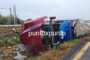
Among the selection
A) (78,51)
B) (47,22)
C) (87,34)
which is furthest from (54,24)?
(87,34)

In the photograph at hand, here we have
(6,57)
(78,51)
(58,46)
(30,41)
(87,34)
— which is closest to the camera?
(78,51)

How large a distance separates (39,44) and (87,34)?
6.14m

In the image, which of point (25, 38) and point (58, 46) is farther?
point (25, 38)

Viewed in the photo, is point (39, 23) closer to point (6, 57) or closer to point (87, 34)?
point (6, 57)

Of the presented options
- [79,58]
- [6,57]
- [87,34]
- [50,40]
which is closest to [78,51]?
[79,58]

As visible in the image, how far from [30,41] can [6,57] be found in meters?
2.37

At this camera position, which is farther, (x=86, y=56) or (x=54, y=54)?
(x=54, y=54)

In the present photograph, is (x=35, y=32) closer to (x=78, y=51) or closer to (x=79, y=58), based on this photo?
(x=78, y=51)

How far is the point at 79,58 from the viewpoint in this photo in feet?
36.4

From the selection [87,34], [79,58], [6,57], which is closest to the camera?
[79,58]

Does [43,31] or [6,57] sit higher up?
[43,31]

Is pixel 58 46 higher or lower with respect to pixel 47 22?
lower

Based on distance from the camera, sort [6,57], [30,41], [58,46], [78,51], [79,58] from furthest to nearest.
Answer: [6,57] → [30,41] → [58,46] → [78,51] → [79,58]

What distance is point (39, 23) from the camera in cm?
1543
